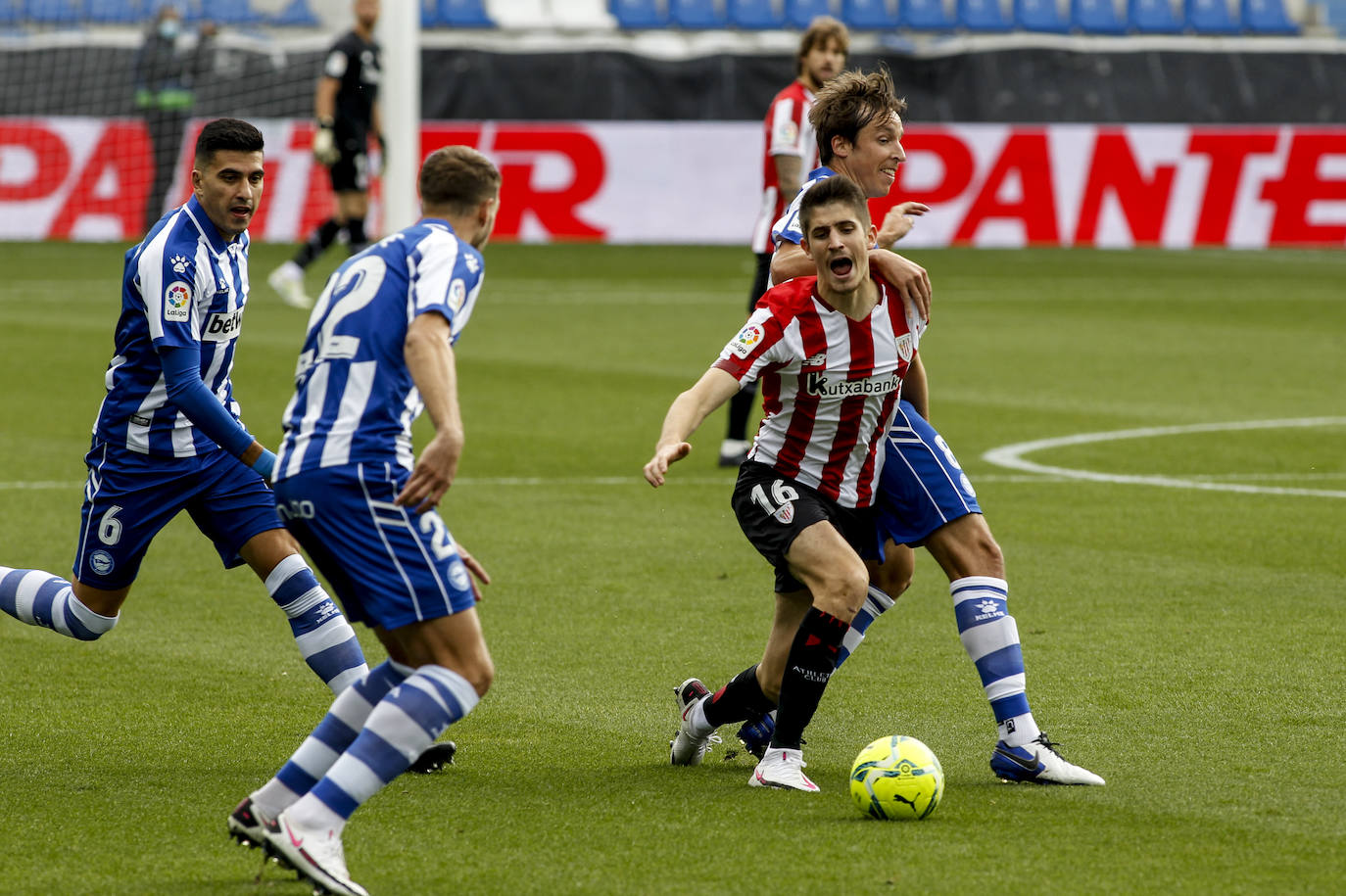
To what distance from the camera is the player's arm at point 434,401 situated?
13.0 feet

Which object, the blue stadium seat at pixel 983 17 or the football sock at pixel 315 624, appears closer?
the football sock at pixel 315 624

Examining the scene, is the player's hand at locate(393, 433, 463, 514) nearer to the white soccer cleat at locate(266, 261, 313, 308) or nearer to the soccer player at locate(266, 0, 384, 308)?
the soccer player at locate(266, 0, 384, 308)

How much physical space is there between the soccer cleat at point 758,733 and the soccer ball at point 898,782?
66cm

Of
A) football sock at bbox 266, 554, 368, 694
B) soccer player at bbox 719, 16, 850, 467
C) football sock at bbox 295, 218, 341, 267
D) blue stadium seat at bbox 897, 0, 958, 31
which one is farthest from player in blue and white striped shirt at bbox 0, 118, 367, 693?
blue stadium seat at bbox 897, 0, 958, 31

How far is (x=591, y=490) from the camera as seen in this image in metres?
9.58

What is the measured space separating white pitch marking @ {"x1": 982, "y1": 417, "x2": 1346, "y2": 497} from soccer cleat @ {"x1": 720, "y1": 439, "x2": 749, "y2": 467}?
1310 mm

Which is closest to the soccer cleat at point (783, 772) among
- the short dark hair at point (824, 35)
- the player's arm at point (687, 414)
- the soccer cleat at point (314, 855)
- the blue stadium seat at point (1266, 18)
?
the player's arm at point (687, 414)

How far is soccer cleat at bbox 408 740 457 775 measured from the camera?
5.12 metres

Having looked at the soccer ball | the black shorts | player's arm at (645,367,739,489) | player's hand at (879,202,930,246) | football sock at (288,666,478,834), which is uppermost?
player's hand at (879,202,930,246)

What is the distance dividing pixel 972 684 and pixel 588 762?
55.1 inches

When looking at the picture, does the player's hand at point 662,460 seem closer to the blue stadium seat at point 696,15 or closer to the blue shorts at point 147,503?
the blue shorts at point 147,503

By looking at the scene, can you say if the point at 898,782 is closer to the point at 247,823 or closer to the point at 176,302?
the point at 247,823

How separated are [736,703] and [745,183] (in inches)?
786

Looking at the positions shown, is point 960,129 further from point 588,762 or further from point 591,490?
point 588,762
